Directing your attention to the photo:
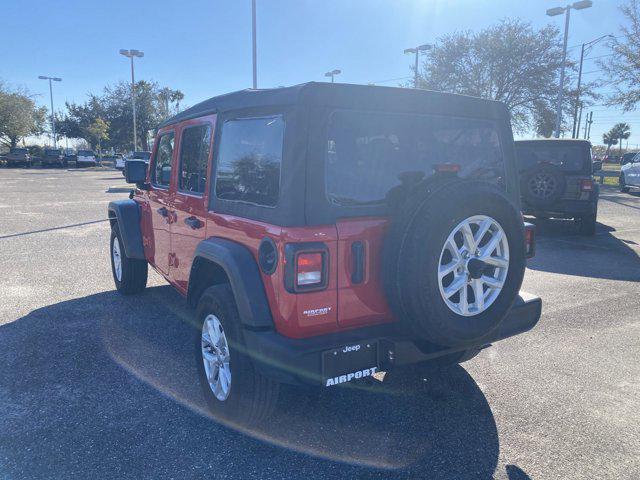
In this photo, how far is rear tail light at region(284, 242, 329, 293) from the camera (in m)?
2.41

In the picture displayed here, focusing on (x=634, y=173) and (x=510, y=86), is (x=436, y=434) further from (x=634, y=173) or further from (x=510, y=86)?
(x=510, y=86)

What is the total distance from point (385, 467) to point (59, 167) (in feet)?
168

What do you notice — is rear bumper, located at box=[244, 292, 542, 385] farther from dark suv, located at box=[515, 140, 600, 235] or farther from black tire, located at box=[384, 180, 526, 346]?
dark suv, located at box=[515, 140, 600, 235]

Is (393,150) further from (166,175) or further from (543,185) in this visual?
(543,185)

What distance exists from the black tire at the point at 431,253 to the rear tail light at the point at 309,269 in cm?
37

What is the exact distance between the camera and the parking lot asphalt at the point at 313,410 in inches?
104

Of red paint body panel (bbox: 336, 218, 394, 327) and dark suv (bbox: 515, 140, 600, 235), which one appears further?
dark suv (bbox: 515, 140, 600, 235)

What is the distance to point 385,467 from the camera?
2.62 metres

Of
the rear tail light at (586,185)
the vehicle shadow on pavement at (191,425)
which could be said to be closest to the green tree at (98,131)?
the rear tail light at (586,185)

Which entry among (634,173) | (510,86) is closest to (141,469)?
(634,173)

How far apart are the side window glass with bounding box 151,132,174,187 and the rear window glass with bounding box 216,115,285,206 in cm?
115

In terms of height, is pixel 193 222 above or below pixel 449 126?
below

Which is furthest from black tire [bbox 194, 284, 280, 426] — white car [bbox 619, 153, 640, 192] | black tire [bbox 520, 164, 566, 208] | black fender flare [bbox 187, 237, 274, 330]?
white car [bbox 619, 153, 640, 192]

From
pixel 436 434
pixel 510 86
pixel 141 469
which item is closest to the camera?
pixel 141 469
